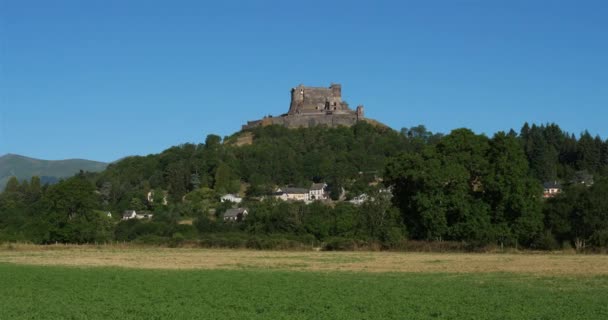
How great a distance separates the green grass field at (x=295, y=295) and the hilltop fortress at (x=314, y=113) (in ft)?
513

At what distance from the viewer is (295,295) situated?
2408 cm

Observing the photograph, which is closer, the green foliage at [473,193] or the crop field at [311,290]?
the crop field at [311,290]

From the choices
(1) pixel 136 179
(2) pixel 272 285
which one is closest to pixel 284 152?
(1) pixel 136 179

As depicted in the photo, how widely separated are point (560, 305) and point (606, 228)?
33.9 m

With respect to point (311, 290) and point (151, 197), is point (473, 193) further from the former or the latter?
point (151, 197)

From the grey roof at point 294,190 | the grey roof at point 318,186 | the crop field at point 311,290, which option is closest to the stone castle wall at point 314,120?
the grey roof at point 318,186

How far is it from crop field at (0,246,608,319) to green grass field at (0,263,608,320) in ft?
0.11

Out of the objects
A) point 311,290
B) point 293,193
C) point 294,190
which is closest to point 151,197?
point 293,193

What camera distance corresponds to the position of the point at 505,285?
27297 millimetres

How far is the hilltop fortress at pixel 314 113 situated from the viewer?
621 ft

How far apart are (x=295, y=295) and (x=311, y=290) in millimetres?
1667

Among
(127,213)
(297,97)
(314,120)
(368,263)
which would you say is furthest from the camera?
(297,97)

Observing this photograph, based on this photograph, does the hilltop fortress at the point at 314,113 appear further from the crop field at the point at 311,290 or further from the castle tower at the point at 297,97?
the crop field at the point at 311,290

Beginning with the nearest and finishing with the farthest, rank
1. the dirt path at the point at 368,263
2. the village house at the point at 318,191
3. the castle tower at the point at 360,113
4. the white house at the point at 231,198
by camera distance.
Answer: the dirt path at the point at 368,263, the white house at the point at 231,198, the village house at the point at 318,191, the castle tower at the point at 360,113
